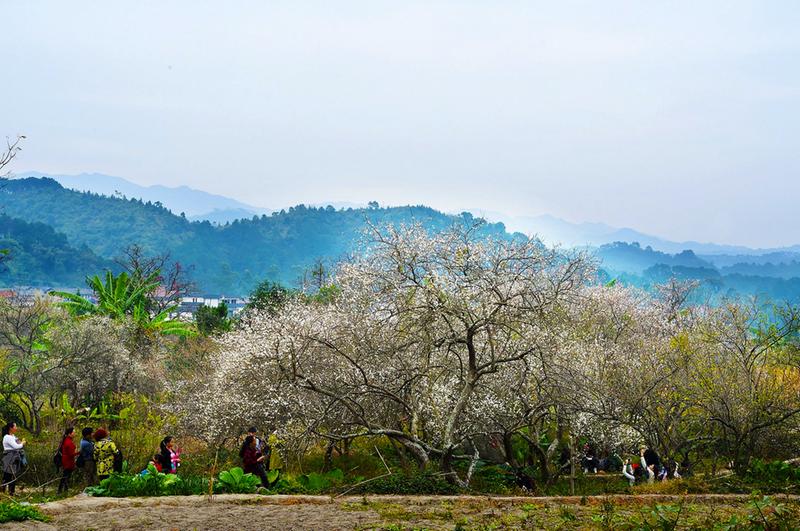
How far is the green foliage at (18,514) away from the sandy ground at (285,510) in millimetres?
196

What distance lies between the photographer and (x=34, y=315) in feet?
101

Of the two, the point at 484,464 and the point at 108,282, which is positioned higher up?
the point at 108,282

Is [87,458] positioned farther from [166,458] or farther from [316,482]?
[316,482]

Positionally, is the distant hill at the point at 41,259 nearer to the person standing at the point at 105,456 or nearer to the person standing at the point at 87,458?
the person standing at the point at 87,458

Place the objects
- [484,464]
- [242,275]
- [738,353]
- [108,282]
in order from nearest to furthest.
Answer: [738,353] < [484,464] < [108,282] < [242,275]

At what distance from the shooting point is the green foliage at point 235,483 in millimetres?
12188

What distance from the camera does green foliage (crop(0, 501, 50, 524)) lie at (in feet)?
30.6

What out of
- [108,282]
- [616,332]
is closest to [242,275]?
[108,282]

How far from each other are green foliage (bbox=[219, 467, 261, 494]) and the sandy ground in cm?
64

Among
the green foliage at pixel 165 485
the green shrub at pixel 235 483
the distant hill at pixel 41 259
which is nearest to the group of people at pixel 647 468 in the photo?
the green shrub at pixel 235 483

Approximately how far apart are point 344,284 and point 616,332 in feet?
37.5

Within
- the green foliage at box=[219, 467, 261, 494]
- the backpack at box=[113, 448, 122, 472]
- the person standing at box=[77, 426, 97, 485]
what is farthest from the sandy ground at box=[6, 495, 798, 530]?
the person standing at box=[77, 426, 97, 485]

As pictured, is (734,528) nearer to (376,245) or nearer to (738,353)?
(376,245)

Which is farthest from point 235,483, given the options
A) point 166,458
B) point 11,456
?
point 11,456
